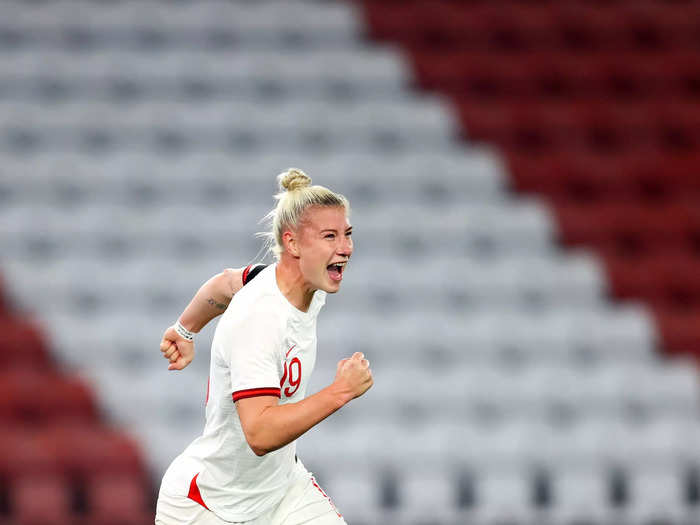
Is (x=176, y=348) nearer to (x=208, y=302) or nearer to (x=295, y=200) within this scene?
(x=208, y=302)

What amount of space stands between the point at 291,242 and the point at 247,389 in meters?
0.35

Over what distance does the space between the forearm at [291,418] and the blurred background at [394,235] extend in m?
3.20

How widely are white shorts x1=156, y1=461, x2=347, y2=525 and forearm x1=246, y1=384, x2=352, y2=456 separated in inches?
18.2

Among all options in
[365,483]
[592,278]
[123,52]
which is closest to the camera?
[365,483]

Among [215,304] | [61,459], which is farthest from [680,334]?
[215,304]

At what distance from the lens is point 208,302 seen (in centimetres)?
280

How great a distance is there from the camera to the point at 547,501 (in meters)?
5.45

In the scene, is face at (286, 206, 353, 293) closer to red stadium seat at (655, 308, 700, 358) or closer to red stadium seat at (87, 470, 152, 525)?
red stadium seat at (87, 470, 152, 525)

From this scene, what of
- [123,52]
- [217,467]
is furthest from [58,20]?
[217,467]

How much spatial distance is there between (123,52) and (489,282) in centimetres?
266


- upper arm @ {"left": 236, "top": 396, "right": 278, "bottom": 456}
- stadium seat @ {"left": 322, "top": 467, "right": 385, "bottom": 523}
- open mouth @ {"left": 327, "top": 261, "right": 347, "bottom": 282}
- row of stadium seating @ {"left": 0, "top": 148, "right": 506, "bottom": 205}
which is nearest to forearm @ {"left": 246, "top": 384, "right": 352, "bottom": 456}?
upper arm @ {"left": 236, "top": 396, "right": 278, "bottom": 456}

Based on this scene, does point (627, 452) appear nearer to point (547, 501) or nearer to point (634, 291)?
point (547, 501)

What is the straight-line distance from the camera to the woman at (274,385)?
2.24 m

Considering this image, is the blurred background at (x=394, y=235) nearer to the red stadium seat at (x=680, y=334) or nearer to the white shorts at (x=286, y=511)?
the red stadium seat at (x=680, y=334)
